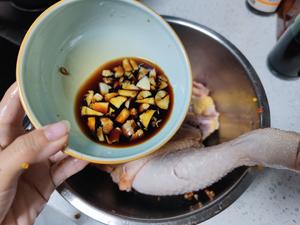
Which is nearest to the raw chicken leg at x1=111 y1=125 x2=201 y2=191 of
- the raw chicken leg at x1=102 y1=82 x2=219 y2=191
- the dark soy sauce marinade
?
the raw chicken leg at x1=102 y1=82 x2=219 y2=191

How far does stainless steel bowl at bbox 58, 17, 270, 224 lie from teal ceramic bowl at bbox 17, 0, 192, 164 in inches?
7.6

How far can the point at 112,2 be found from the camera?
26.2 inches

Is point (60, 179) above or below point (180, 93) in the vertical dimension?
below

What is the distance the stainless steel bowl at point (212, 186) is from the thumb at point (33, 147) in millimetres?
230

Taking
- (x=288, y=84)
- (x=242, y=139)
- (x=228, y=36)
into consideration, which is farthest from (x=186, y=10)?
(x=242, y=139)

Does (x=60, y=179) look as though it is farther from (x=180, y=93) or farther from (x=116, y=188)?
(x=180, y=93)

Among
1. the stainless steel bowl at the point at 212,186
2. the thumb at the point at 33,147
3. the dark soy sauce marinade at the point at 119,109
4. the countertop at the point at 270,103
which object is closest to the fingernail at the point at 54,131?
the thumb at the point at 33,147

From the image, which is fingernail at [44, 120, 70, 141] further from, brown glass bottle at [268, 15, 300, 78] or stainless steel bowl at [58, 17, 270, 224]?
brown glass bottle at [268, 15, 300, 78]

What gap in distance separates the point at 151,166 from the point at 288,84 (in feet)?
1.63

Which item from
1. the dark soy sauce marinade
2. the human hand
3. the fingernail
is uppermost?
the fingernail

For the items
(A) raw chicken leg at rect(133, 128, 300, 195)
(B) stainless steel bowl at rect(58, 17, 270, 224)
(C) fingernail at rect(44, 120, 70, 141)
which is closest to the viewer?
(C) fingernail at rect(44, 120, 70, 141)

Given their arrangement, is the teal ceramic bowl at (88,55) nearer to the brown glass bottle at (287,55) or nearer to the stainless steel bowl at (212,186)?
the stainless steel bowl at (212,186)

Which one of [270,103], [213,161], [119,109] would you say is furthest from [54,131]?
[270,103]

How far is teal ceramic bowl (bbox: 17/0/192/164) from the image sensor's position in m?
0.59
